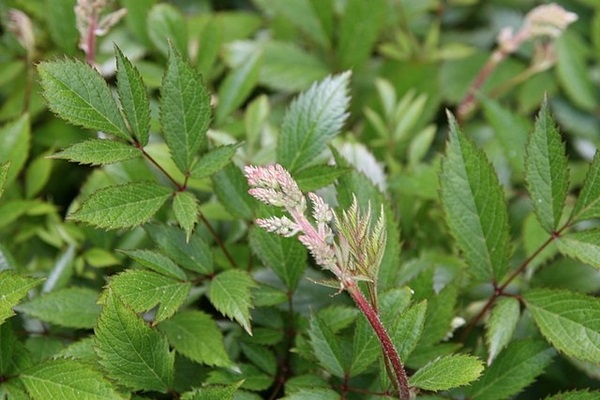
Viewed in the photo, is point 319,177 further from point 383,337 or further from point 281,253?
point 383,337

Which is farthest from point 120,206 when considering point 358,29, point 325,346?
point 358,29

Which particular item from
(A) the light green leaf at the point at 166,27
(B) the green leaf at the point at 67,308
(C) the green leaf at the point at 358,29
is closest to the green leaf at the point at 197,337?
(B) the green leaf at the point at 67,308

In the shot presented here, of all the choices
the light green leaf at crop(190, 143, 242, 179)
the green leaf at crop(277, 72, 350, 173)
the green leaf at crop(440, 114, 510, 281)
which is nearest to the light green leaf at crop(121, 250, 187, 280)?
the light green leaf at crop(190, 143, 242, 179)

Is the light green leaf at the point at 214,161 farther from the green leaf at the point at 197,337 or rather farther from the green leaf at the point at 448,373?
the green leaf at the point at 448,373

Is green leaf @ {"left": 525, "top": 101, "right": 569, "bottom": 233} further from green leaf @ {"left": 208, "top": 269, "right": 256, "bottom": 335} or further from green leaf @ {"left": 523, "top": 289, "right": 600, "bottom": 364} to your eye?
green leaf @ {"left": 208, "top": 269, "right": 256, "bottom": 335}

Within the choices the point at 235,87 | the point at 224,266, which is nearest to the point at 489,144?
the point at 235,87

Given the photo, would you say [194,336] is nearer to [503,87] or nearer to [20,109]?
[20,109]
